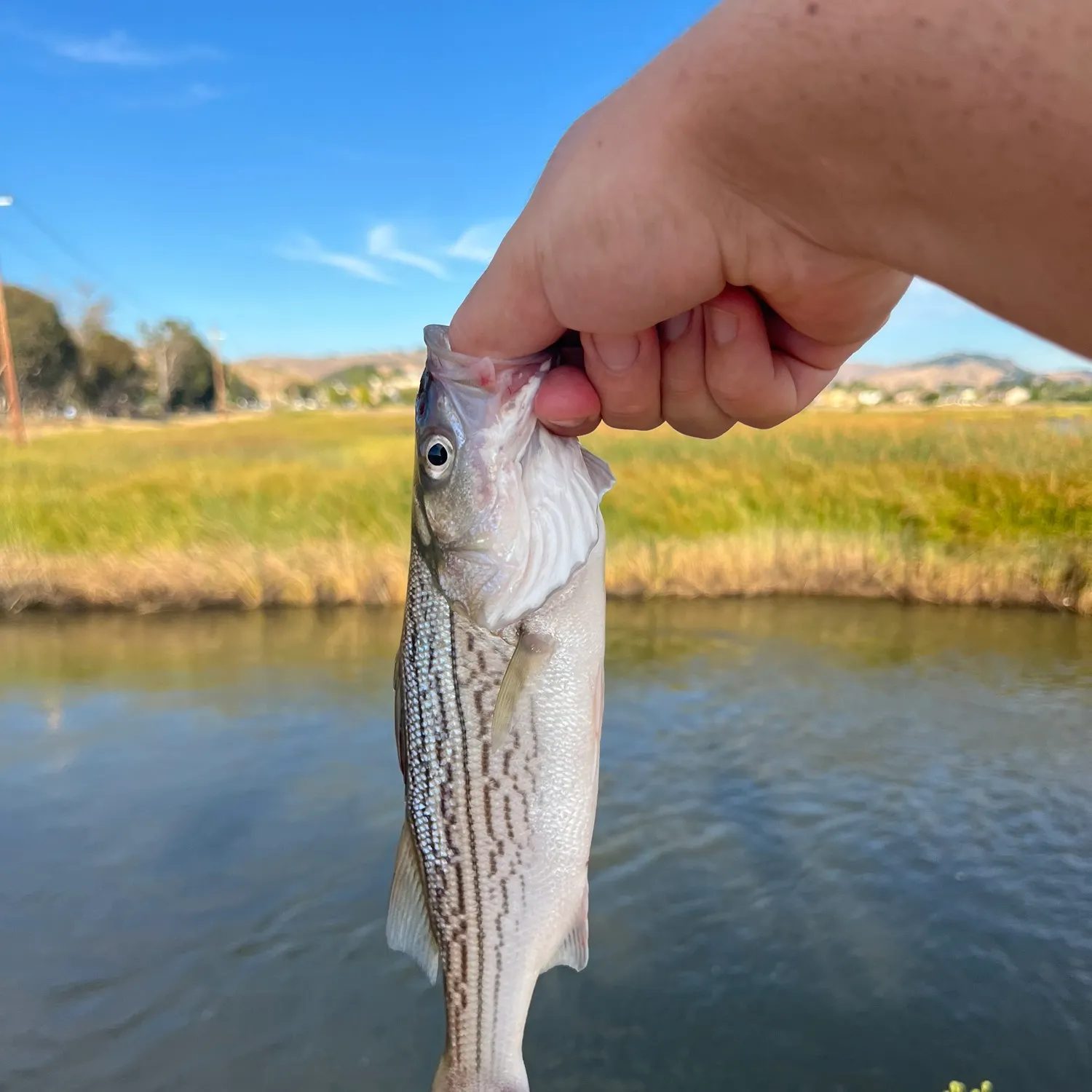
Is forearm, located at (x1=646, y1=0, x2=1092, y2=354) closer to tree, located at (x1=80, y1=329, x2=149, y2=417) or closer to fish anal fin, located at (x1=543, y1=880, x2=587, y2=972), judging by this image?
fish anal fin, located at (x1=543, y1=880, x2=587, y2=972)

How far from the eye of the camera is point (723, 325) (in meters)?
1.73

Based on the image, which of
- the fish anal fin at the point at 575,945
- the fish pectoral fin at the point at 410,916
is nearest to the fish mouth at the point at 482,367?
the fish pectoral fin at the point at 410,916

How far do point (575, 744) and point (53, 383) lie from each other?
72813mm

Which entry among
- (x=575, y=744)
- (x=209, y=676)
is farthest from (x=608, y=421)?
(x=209, y=676)

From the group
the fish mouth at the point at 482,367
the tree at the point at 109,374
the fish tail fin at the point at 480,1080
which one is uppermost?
the tree at the point at 109,374

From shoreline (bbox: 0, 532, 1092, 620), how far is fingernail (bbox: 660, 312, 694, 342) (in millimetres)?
9900

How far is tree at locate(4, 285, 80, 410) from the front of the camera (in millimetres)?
58438

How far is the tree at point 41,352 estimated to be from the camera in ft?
192

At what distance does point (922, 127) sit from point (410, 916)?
1941 millimetres

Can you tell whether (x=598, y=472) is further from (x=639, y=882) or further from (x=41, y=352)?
(x=41, y=352)

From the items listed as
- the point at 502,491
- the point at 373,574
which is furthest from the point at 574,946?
the point at 373,574

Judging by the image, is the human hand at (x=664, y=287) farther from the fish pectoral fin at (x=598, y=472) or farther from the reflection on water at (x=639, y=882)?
the reflection on water at (x=639, y=882)

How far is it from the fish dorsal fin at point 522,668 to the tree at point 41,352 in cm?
6712

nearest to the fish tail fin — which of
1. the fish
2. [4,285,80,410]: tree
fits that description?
the fish
